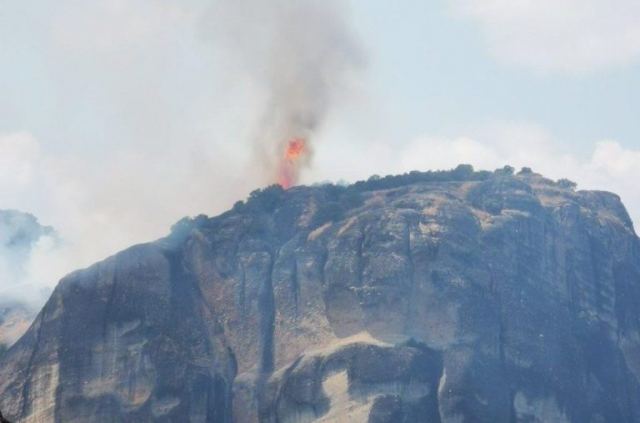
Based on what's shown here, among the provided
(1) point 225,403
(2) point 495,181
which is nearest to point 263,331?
(1) point 225,403

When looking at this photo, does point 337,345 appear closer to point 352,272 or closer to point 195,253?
point 352,272

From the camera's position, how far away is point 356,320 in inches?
6181

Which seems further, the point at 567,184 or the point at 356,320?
the point at 567,184

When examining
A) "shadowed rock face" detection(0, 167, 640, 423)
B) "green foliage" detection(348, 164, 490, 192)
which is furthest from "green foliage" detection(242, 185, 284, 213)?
"green foliage" detection(348, 164, 490, 192)

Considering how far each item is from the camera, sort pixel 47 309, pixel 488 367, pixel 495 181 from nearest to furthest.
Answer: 1. pixel 488 367
2. pixel 47 309
3. pixel 495 181

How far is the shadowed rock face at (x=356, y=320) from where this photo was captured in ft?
497

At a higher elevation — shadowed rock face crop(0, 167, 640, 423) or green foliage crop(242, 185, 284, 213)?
green foliage crop(242, 185, 284, 213)

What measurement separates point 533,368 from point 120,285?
53260mm

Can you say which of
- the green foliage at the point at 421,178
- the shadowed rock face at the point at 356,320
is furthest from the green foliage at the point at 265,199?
the green foliage at the point at 421,178

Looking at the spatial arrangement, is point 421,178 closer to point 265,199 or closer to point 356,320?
point 265,199

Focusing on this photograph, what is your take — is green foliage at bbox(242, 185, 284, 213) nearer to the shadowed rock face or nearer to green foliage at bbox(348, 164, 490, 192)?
the shadowed rock face

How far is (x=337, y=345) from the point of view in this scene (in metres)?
A: 154

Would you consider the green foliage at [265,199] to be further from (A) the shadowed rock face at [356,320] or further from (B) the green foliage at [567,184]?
(B) the green foliage at [567,184]

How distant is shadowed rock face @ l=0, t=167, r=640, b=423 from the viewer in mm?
151500
